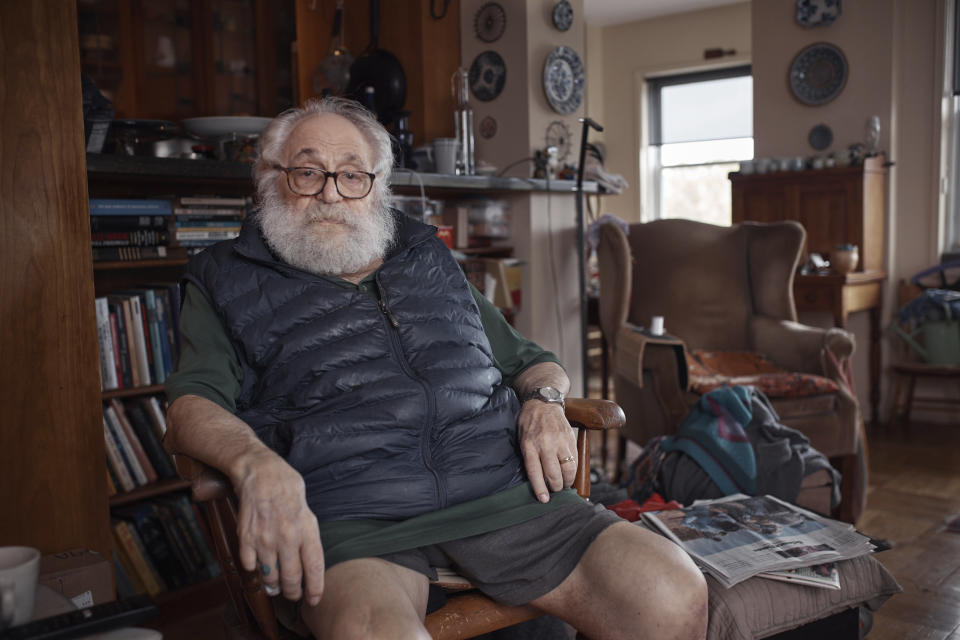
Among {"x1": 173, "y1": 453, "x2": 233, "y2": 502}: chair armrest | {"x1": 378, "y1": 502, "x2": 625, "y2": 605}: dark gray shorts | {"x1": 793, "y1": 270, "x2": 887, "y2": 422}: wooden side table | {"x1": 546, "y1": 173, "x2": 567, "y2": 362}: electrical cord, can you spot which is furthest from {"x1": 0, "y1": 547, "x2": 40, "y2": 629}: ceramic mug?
{"x1": 793, "y1": 270, "x2": 887, "y2": 422}: wooden side table

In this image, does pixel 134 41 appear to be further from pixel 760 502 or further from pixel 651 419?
pixel 760 502

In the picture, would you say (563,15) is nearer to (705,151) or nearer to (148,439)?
(148,439)

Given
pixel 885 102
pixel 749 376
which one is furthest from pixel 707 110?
pixel 749 376

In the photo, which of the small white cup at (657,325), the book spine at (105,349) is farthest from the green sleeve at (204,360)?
the small white cup at (657,325)

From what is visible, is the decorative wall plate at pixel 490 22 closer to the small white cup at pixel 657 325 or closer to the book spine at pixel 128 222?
the small white cup at pixel 657 325

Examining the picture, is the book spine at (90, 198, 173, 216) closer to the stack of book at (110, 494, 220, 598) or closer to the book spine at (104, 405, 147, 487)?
the book spine at (104, 405, 147, 487)

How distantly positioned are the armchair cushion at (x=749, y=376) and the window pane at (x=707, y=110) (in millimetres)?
4322

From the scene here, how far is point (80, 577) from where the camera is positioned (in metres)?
1.51

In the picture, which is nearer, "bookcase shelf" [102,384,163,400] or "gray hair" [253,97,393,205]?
"gray hair" [253,97,393,205]

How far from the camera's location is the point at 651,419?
2.79 m

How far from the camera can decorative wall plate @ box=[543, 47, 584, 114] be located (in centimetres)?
352

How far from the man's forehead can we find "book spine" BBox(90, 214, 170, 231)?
764 millimetres

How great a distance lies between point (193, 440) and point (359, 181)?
2.10 ft

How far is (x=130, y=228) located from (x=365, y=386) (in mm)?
1120
